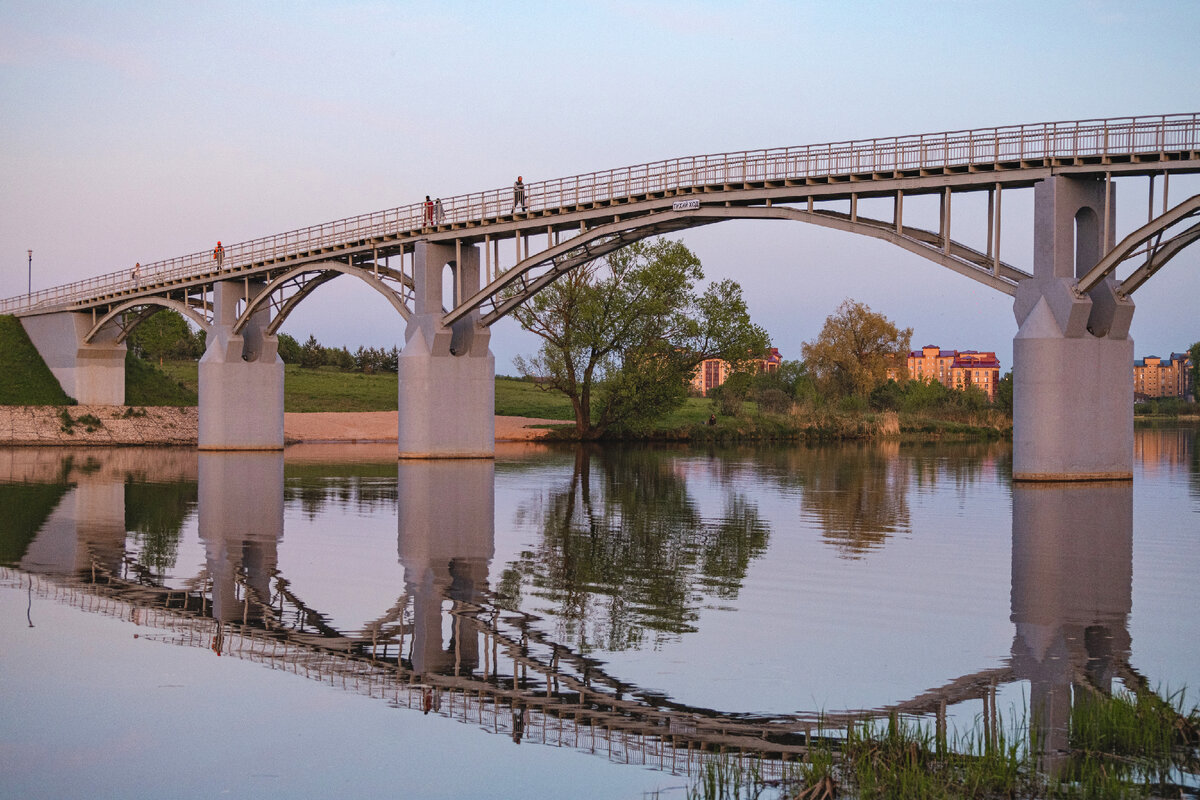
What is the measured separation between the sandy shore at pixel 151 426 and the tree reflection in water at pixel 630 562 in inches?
1658

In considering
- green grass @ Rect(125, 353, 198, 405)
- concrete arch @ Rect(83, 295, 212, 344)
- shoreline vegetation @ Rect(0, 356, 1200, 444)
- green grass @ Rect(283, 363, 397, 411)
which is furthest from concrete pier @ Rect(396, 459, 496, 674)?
green grass @ Rect(283, 363, 397, 411)

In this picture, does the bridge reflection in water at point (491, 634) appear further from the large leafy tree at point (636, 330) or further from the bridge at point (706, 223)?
the large leafy tree at point (636, 330)

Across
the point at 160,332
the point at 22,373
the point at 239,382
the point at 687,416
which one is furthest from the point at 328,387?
the point at 239,382

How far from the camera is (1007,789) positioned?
7117 millimetres

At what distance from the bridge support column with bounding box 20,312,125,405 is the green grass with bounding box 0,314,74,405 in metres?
0.74

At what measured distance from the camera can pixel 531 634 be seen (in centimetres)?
1237

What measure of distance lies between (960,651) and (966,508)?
54.3 feet

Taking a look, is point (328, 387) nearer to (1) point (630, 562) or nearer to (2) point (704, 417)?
(2) point (704, 417)

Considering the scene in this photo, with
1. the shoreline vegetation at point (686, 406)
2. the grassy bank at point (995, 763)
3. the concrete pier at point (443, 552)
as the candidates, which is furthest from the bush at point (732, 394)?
the grassy bank at point (995, 763)

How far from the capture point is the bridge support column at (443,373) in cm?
4762

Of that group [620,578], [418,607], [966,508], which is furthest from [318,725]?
[966,508]

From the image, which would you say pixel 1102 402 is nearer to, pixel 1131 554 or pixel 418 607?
pixel 1131 554

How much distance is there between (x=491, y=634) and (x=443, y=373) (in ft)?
118

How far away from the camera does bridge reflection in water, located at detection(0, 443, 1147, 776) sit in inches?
350
